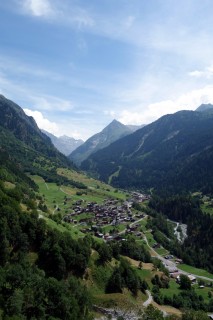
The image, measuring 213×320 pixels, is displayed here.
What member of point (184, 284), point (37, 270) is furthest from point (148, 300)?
point (37, 270)

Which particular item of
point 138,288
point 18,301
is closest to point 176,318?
point 138,288

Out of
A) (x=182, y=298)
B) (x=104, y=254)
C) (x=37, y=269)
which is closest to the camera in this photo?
(x=37, y=269)

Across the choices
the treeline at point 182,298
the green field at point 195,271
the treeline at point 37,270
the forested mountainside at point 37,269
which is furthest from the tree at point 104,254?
the green field at point 195,271

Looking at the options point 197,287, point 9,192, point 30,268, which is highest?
point 9,192

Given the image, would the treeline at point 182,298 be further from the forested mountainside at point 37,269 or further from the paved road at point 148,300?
the forested mountainside at point 37,269

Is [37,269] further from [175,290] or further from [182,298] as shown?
[175,290]

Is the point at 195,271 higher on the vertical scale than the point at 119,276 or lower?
lower

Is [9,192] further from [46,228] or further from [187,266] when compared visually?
[187,266]

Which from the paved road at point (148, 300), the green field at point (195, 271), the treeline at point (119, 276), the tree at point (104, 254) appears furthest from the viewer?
the green field at point (195, 271)
